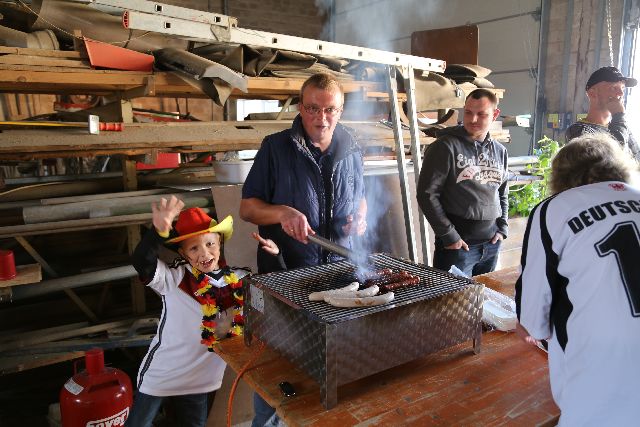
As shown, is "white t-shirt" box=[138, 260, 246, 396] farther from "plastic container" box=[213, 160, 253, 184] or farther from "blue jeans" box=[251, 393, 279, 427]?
"plastic container" box=[213, 160, 253, 184]

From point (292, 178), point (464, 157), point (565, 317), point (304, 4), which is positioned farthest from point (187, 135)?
point (304, 4)

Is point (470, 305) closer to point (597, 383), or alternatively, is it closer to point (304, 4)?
point (597, 383)

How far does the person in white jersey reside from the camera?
4.43 feet

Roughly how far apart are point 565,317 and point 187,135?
9.96 feet

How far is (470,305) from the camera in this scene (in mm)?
1857

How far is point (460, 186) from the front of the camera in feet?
A: 11.3

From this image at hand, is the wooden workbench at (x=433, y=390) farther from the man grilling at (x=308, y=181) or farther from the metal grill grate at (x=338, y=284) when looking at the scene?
the man grilling at (x=308, y=181)

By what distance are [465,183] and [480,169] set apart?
0.17m

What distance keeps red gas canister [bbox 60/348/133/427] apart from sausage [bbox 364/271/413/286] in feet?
5.99

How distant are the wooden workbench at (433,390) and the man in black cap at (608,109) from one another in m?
2.79

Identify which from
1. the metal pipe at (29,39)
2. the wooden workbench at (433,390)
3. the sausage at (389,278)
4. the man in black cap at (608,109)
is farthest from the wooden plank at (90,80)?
the man in black cap at (608,109)

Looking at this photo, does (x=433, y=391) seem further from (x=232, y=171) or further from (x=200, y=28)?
(x=232, y=171)

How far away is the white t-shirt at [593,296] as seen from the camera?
1.35 metres

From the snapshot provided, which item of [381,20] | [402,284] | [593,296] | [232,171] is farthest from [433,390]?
[381,20]
